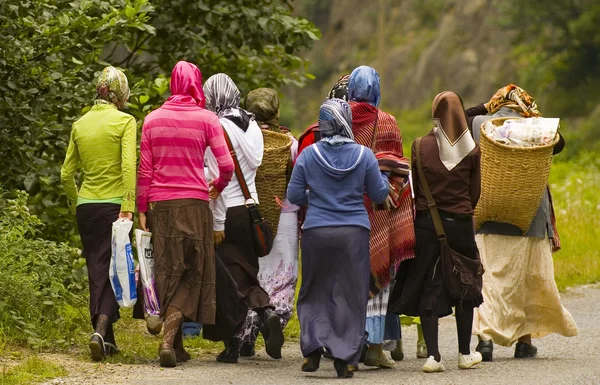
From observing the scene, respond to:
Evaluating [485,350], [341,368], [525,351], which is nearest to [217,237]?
[341,368]

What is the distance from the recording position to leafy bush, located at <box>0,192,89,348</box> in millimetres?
8914

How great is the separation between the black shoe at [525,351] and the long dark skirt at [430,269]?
44.9 inches

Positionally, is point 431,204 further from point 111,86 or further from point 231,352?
point 111,86

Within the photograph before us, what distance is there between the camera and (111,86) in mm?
8672

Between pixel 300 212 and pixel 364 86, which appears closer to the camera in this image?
pixel 364 86

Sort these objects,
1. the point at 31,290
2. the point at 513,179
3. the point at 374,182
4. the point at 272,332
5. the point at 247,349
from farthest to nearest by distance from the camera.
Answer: the point at 247,349, the point at 513,179, the point at 31,290, the point at 272,332, the point at 374,182

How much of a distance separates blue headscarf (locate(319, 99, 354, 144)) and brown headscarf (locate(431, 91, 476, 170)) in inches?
27.2

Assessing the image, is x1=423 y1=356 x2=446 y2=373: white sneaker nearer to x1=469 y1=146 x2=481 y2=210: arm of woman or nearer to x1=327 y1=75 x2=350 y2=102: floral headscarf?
x1=469 y1=146 x2=481 y2=210: arm of woman

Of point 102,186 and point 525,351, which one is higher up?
point 102,186

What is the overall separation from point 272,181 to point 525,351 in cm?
236

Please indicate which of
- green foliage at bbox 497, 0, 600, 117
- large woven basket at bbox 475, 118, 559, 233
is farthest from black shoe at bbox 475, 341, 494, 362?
green foliage at bbox 497, 0, 600, 117

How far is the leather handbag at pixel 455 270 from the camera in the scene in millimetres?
8586

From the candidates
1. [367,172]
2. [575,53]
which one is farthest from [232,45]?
[575,53]

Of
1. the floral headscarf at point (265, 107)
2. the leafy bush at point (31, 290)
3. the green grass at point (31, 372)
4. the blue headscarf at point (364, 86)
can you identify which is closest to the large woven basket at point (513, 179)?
the blue headscarf at point (364, 86)
